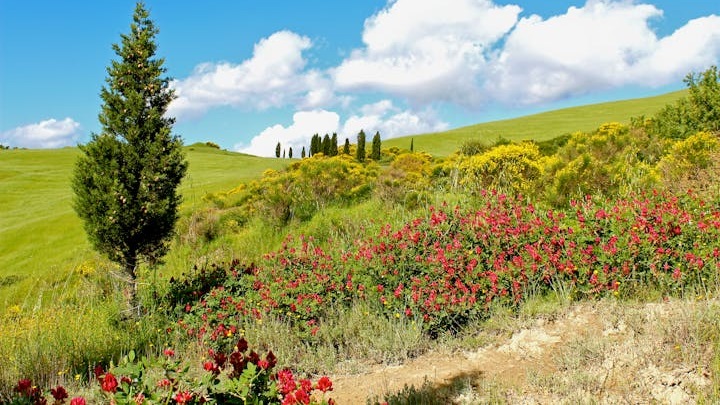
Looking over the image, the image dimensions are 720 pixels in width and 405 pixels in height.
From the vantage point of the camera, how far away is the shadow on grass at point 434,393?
131 inches

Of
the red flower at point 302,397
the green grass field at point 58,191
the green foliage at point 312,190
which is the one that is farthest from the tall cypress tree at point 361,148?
the red flower at point 302,397

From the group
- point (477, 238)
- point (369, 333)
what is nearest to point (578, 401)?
point (369, 333)

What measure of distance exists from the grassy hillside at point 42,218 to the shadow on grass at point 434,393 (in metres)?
6.09

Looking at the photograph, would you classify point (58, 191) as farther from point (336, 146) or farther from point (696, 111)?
point (696, 111)

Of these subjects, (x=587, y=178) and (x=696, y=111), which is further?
(x=696, y=111)

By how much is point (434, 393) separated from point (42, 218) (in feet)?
72.9

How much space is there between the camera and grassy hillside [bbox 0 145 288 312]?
1216 centimetres

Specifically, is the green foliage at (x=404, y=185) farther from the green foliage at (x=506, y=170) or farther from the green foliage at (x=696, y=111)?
the green foliage at (x=696, y=111)

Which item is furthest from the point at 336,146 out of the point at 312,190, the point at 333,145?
the point at 312,190

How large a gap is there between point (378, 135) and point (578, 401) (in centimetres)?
3432

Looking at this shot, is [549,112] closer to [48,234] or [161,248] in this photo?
[48,234]

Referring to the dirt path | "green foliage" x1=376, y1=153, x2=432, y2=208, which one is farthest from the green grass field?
the dirt path

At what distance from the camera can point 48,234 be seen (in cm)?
1811

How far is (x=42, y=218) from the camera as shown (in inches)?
811
